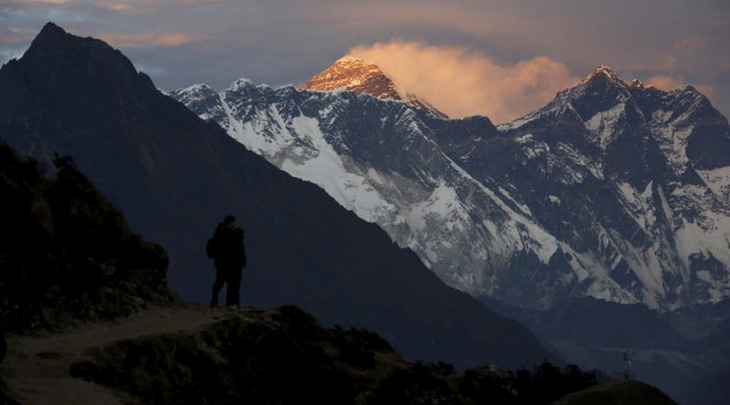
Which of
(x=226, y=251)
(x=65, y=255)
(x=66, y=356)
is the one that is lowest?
(x=66, y=356)

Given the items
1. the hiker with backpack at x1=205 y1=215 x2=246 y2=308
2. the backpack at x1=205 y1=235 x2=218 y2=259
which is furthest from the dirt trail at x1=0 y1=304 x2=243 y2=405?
the backpack at x1=205 y1=235 x2=218 y2=259

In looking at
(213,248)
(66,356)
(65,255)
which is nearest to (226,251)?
(213,248)

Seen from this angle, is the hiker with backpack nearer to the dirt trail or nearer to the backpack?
the backpack

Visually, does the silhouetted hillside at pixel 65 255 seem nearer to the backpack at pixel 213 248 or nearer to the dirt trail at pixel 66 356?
the dirt trail at pixel 66 356

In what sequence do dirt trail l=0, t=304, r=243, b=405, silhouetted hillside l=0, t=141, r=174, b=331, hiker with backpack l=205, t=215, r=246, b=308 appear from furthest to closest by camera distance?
hiker with backpack l=205, t=215, r=246, b=308
silhouetted hillside l=0, t=141, r=174, b=331
dirt trail l=0, t=304, r=243, b=405

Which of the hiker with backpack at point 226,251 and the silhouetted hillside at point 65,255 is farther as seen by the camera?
the hiker with backpack at point 226,251

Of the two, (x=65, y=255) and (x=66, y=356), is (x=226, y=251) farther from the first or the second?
(x=66, y=356)

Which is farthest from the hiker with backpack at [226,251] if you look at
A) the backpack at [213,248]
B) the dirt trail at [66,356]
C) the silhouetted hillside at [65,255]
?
the dirt trail at [66,356]

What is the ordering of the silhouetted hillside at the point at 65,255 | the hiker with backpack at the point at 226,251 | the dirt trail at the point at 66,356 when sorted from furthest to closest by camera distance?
the hiker with backpack at the point at 226,251
the silhouetted hillside at the point at 65,255
the dirt trail at the point at 66,356

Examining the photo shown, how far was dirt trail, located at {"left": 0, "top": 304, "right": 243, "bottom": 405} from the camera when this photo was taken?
101 feet

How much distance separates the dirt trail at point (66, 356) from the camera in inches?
1208

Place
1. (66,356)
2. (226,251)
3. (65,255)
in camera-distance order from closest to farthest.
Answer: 1. (66,356)
2. (65,255)
3. (226,251)

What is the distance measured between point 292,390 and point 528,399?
8309 mm

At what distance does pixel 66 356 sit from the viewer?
111ft
